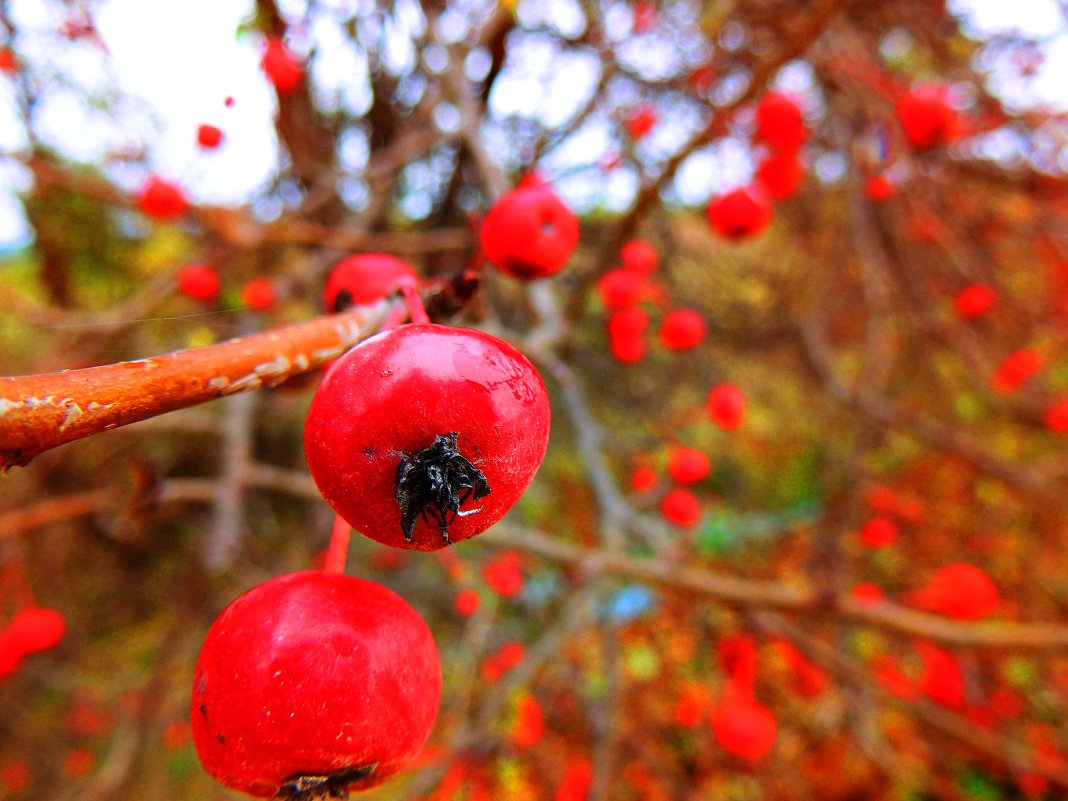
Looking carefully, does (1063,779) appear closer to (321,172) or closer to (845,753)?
(321,172)

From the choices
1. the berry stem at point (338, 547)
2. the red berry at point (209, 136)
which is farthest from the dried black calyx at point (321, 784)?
the red berry at point (209, 136)

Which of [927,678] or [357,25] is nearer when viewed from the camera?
[357,25]

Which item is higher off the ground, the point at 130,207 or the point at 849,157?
the point at 849,157

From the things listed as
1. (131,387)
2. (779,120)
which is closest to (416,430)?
(131,387)

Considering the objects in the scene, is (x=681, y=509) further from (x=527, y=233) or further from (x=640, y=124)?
(x=527, y=233)

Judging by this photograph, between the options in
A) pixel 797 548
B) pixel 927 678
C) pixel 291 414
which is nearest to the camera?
pixel 927 678

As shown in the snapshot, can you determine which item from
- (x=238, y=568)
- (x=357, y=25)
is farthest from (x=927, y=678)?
(x=357, y=25)

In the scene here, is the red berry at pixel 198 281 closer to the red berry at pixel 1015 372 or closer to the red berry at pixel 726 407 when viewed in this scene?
the red berry at pixel 726 407
